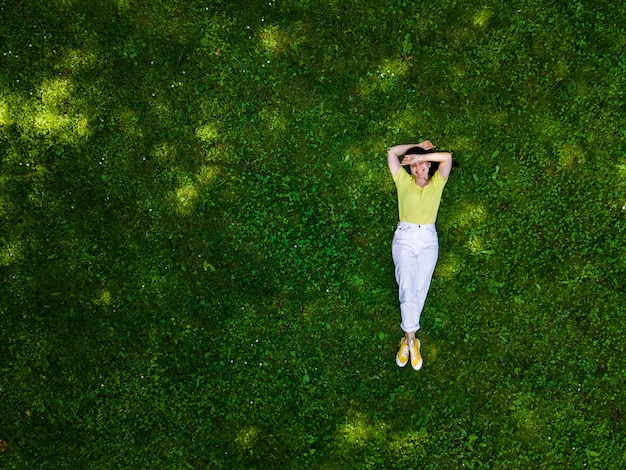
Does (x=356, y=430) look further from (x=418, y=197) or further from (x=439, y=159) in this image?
(x=439, y=159)

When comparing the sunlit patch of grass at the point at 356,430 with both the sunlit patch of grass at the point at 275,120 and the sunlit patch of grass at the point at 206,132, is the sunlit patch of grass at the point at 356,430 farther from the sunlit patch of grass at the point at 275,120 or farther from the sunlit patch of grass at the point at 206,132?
the sunlit patch of grass at the point at 206,132

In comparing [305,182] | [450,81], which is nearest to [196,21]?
[305,182]

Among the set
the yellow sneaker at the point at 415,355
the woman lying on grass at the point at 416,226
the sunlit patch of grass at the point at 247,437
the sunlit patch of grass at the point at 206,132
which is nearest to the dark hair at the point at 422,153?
the woman lying on grass at the point at 416,226

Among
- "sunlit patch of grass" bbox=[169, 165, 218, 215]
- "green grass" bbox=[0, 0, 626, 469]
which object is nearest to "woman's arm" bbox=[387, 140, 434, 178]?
"green grass" bbox=[0, 0, 626, 469]

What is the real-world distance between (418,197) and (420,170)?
0.35 metres

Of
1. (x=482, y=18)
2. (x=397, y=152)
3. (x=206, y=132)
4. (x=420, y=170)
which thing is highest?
(x=482, y=18)

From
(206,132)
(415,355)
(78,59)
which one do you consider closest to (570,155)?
(415,355)

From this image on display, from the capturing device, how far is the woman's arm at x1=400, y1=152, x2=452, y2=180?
5750mm

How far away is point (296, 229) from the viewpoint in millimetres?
6277

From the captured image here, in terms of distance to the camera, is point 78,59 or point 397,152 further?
point 78,59

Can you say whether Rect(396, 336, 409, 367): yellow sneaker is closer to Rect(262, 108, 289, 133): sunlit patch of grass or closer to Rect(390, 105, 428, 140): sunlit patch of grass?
Rect(390, 105, 428, 140): sunlit patch of grass

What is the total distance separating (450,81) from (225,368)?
5.00 metres

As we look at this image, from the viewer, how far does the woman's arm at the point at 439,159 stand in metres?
5.75

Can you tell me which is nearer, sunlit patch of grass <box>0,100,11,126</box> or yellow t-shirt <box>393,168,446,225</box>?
yellow t-shirt <box>393,168,446,225</box>
